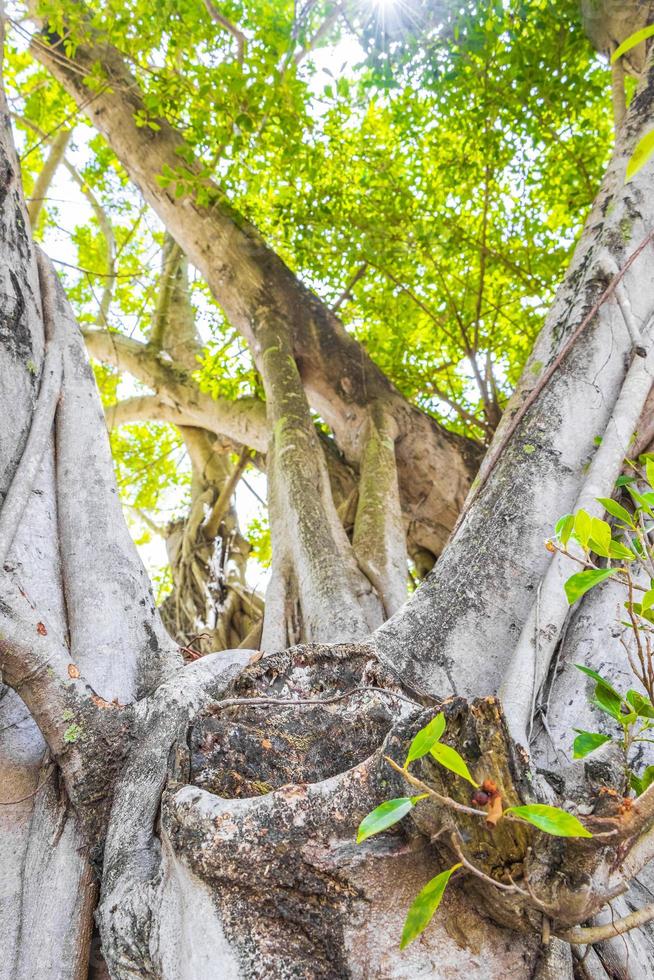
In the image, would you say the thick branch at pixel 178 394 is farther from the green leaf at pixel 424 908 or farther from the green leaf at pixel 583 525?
the green leaf at pixel 424 908

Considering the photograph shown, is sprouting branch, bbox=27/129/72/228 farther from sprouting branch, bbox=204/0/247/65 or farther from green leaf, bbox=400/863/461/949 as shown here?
green leaf, bbox=400/863/461/949

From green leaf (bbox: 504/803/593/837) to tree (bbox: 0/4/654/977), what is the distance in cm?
11

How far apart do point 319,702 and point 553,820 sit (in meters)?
0.67

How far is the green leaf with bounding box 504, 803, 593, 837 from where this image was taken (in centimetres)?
93

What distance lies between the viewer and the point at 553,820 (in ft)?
3.11

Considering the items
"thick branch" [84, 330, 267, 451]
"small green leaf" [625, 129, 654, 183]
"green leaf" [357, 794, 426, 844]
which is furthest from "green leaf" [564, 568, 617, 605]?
"thick branch" [84, 330, 267, 451]

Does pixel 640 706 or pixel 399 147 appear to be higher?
pixel 399 147

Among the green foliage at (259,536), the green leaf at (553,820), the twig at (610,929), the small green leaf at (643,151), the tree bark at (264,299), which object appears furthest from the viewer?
the green foliage at (259,536)

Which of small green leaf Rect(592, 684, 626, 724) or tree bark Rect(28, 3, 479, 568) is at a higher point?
tree bark Rect(28, 3, 479, 568)

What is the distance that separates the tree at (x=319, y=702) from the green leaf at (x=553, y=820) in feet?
0.37

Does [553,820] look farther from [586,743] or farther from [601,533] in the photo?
[601,533]

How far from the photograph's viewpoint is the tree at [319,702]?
1.20m

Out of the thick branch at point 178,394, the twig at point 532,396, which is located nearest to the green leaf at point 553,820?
the twig at point 532,396

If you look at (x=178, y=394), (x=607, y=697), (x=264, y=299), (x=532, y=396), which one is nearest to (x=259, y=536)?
(x=178, y=394)
